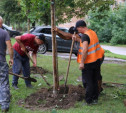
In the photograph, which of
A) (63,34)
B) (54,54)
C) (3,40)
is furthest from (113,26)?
(3,40)

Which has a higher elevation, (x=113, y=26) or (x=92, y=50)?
(x=92, y=50)

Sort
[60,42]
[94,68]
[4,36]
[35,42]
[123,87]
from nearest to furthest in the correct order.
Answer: [4,36] → [94,68] → [35,42] → [123,87] → [60,42]

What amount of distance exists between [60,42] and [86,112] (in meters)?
10.6

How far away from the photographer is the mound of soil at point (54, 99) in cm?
531

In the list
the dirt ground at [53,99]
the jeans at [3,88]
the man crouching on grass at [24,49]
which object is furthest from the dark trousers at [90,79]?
the jeans at [3,88]

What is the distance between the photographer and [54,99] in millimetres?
5645

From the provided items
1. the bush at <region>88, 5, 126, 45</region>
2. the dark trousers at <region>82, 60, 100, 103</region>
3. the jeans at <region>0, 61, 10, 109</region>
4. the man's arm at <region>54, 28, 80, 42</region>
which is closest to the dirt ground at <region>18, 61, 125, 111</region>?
the dark trousers at <region>82, 60, 100, 103</region>

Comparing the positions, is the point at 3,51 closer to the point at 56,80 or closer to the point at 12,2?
the point at 56,80

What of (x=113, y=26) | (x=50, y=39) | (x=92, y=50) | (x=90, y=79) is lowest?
(x=113, y=26)

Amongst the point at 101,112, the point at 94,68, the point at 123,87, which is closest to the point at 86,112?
the point at 101,112

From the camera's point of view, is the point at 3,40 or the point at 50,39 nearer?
the point at 3,40

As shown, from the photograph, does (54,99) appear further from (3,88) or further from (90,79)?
(3,88)

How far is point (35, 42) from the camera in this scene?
6238 mm

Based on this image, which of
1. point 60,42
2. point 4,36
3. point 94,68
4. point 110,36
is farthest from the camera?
point 110,36
